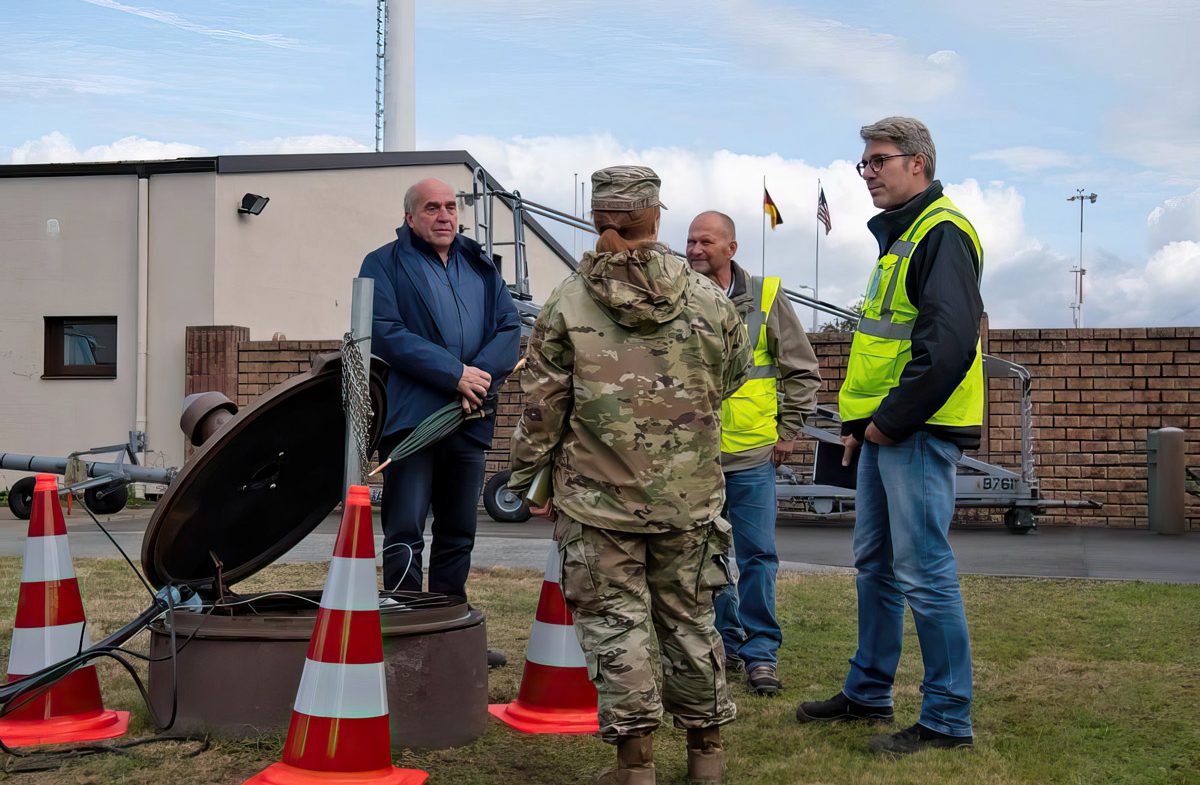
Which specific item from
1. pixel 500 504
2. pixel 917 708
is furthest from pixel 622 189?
pixel 500 504

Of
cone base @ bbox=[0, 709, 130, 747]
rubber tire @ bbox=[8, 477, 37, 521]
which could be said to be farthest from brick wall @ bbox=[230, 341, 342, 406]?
cone base @ bbox=[0, 709, 130, 747]

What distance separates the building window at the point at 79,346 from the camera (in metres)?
17.6

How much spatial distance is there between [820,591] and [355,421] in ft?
14.5

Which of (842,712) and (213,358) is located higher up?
(213,358)

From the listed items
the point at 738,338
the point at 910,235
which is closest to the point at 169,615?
the point at 738,338

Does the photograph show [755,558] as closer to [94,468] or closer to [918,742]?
[918,742]

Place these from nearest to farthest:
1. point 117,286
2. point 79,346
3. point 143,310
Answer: point 143,310 < point 117,286 < point 79,346

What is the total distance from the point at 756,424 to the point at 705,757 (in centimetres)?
183

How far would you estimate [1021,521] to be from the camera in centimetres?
1254

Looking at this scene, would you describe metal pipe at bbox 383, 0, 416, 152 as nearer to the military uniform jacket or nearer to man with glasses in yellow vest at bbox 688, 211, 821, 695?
man with glasses in yellow vest at bbox 688, 211, 821, 695

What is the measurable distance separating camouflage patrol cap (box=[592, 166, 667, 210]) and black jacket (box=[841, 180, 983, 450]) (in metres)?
1.00

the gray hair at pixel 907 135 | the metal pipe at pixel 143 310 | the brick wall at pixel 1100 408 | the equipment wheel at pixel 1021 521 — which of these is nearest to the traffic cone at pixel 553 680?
the gray hair at pixel 907 135

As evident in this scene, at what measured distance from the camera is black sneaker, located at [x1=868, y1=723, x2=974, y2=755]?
3955mm

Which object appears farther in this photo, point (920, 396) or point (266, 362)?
point (266, 362)
